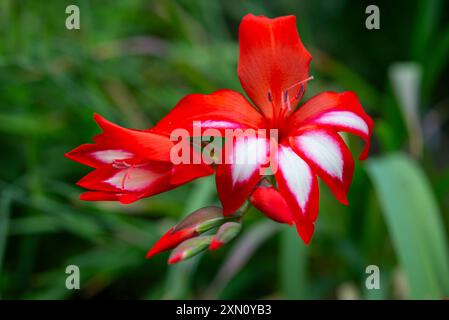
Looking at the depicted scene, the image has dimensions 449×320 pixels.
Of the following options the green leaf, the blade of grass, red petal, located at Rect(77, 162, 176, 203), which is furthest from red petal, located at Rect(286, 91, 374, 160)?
the blade of grass

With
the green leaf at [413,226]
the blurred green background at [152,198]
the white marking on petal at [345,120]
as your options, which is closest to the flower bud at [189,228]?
the white marking on petal at [345,120]

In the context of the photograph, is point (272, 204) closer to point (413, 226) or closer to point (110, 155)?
point (110, 155)

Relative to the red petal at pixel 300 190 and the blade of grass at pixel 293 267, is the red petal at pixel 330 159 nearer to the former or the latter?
the red petal at pixel 300 190

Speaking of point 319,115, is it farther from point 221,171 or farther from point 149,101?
point 149,101

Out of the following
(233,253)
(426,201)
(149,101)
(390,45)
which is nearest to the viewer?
(426,201)

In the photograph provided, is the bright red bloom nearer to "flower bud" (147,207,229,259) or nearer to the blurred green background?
"flower bud" (147,207,229,259)

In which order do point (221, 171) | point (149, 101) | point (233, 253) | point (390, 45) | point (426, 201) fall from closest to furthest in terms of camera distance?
point (221, 171)
point (426, 201)
point (233, 253)
point (149, 101)
point (390, 45)

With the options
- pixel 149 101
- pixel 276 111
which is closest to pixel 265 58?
pixel 276 111
